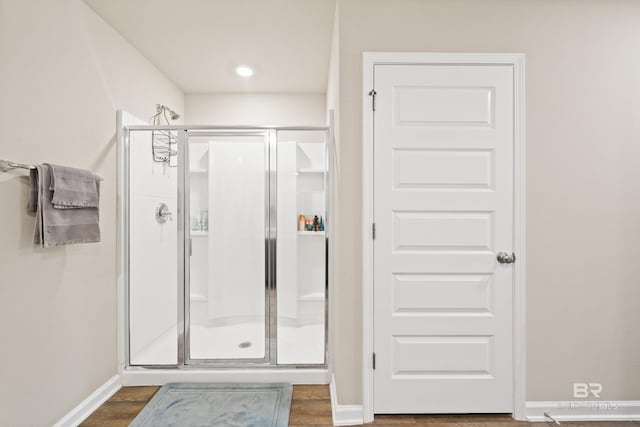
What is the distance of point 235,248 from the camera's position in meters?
2.38

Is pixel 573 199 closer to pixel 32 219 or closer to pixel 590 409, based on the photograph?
pixel 590 409

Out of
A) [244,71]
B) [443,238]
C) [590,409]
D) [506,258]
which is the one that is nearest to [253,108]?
[244,71]

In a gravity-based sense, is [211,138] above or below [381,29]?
below

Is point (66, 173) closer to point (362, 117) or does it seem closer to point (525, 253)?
point (362, 117)

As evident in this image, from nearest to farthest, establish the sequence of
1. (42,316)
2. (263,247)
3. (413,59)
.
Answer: (42,316), (413,59), (263,247)

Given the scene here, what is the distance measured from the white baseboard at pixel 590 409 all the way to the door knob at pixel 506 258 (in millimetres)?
852

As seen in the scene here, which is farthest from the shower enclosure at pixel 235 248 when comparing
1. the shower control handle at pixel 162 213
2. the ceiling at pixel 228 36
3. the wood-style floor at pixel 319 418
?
the ceiling at pixel 228 36

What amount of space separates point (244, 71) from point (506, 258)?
8.69 ft

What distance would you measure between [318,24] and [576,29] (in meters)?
1.57

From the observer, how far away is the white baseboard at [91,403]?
181 cm

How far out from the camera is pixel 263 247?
2.39m

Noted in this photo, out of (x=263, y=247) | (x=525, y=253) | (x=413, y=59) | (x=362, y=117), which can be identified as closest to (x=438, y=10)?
(x=413, y=59)

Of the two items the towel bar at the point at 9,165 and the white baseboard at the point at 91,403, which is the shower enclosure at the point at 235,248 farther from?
the towel bar at the point at 9,165

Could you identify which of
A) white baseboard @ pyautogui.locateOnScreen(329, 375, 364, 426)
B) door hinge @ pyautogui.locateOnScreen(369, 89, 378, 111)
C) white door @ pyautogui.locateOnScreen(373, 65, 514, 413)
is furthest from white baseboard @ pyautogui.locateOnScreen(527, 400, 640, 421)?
door hinge @ pyautogui.locateOnScreen(369, 89, 378, 111)
